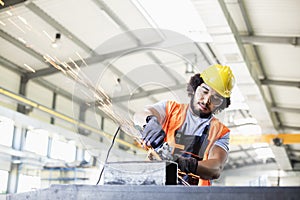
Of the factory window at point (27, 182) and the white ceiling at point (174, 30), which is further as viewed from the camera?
the factory window at point (27, 182)

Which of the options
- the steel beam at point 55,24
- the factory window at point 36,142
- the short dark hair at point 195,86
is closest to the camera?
the short dark hair at point 195,86

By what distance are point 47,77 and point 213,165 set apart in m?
8.54

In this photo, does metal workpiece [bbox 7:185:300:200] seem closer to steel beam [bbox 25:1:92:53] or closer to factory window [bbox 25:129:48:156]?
steel beam [bbox 25:1:92:53]

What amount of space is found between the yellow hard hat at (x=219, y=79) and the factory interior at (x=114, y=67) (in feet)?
0.35

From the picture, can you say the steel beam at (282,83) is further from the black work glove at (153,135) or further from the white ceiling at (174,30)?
the black work glove at (153,135)

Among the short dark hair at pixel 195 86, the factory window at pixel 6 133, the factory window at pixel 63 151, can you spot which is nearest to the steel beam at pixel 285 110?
the factory window at pixel 63 151

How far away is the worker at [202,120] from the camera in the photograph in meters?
2.08

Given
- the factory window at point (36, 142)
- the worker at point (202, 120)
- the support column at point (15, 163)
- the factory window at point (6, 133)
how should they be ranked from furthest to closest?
the factory window at point (36, 142) < the support column at point (15, 163) < the factory window at point (6, 133) < the worker at point (202, 120)

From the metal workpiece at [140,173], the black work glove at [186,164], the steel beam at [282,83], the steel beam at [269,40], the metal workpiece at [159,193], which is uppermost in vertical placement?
the steel beam at [269,40]

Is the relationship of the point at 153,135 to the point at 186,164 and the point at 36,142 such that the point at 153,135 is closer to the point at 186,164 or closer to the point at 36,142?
the point at 186,164

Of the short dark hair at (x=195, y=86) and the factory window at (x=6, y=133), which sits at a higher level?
the factory window at (x=6, y=133)

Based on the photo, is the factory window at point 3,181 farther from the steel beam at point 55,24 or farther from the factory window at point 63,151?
the steel beam at point 55,24

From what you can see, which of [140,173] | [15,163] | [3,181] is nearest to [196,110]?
[140,173]

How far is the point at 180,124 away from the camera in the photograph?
7.13ft
